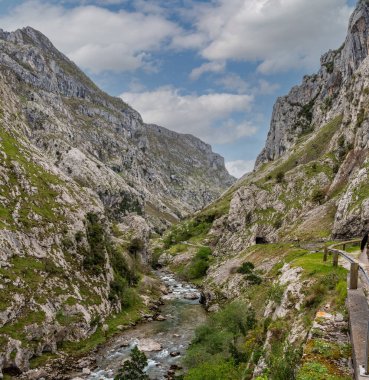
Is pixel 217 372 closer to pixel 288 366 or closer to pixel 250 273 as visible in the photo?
pixel 288 366

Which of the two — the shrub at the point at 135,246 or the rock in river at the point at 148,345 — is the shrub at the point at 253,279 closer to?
the rock in river at the point at 148,345

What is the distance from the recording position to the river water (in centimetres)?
5925

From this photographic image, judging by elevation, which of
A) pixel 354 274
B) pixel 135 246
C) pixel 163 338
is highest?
pixel 135 246

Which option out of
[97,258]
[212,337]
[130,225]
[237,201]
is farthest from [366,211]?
[130,225]

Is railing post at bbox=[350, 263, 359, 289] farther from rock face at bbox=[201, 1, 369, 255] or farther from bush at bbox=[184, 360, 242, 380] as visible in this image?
rock face at bbox=[201, 1, 369, 255]

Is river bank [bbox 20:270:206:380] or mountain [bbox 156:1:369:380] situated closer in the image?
mountain [bbox 156:1:369:380]

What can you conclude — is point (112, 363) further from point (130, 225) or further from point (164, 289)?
point (130, 225)

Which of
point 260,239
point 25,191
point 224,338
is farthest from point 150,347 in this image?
point 260,239

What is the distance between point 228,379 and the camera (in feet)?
138

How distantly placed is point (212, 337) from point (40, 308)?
32.8 metres

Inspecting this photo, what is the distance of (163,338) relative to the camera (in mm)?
74062

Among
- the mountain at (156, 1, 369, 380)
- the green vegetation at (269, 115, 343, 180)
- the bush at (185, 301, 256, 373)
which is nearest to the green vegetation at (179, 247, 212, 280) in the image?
the mountain at (156, 1, 369, 380)

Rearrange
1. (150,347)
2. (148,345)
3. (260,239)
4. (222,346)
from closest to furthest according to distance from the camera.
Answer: (222,346) → (150,347) → (148,345) → (260,239)

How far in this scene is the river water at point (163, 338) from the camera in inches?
2333
